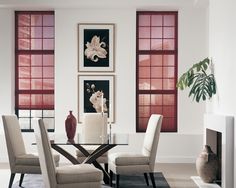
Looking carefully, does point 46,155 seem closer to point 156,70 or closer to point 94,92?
point 94,92

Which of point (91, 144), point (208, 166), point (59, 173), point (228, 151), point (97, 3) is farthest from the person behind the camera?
point (97, 3)

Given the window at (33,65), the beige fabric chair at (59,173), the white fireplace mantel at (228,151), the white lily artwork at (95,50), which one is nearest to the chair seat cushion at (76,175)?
the beige fabric chair at (59,173)

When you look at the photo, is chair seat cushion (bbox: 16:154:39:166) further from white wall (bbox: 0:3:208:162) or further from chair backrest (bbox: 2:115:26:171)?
white wall (bbox: 0:3:208:162)

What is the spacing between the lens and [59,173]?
5.53m

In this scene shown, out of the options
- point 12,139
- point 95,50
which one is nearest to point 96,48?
point 95,50

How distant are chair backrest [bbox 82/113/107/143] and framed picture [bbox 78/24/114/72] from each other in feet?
9.46

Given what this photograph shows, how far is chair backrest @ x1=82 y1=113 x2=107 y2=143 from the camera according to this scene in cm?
710

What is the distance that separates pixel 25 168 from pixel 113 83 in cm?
365

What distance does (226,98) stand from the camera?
7.14 metres

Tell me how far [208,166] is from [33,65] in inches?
179

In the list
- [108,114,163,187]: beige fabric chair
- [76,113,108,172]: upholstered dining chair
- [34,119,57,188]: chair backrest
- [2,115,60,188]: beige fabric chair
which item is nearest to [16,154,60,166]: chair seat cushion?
[2,115,60,188]: beige fabric chair

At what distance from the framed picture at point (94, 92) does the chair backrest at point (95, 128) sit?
272cm

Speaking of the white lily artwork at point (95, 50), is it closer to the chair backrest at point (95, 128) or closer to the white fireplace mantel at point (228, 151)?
the chair backrest at point (95, 128)

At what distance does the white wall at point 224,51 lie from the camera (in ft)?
22.0
